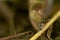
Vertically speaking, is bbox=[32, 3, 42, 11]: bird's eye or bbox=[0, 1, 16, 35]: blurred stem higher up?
bbox=[32, 3, 42, 11]: bird's eye

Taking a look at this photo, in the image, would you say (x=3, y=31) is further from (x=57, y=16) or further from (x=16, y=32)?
(x=57, y=16)

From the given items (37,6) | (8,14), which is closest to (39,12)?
(37,6)

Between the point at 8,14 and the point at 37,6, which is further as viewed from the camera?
the point at 8,14

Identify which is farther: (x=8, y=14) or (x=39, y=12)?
(x=8, y=14)

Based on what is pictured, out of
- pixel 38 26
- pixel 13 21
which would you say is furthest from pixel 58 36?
pixel 13 21

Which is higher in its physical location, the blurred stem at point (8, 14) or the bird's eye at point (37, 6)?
the bird's eye at point (37, 6)

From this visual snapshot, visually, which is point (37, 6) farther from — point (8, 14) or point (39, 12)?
point (8, 14)

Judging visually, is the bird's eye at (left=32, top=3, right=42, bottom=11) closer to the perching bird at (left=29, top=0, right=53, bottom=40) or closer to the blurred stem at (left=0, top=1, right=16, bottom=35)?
the perching bird at (left=29, top=0, right=53, bottom=40)

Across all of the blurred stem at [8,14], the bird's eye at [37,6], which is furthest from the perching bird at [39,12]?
the blurred stem at [8,14]

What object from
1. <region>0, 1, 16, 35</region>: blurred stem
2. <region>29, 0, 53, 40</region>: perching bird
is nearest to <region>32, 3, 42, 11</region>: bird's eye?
<region>29, 0, 53, 40</region>: perching bird

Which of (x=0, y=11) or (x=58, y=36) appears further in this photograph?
(x=0, y=11)

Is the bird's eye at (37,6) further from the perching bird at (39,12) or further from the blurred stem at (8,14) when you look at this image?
the blurred stem at (8,14)
